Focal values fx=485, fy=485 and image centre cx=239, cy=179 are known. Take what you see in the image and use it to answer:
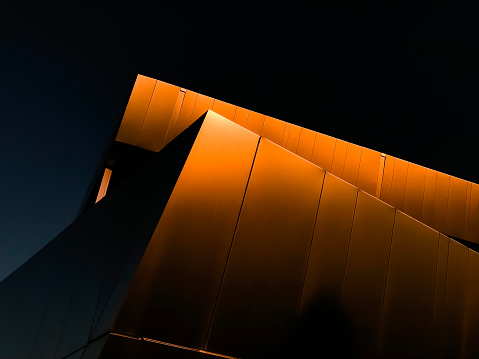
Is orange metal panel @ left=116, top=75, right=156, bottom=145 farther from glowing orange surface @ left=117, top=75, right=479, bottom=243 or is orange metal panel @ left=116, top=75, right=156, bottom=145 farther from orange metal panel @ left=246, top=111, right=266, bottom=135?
orange metal panel @ left=246, top=111, right=266, bottom=135

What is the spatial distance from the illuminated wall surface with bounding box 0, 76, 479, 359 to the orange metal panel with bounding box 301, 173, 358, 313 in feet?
0.04

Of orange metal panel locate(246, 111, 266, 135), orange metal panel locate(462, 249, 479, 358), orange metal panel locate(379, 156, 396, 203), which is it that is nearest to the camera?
orange metal panel locate(462, 249, 479, 358)

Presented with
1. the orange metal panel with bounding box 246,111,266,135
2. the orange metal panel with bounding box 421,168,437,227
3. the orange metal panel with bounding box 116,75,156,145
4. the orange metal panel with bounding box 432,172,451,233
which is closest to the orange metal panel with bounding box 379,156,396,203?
the orange metal panel with bounding box 421,168,437,227

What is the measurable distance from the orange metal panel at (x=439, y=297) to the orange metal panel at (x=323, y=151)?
6.40m

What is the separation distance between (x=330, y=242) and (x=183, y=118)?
707cm

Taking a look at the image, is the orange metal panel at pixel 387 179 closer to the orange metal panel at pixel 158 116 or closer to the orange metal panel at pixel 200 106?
the orange metal panel at pixel 200 106

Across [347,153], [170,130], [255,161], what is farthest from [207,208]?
[347,153]

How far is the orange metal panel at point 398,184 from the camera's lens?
11828 mm

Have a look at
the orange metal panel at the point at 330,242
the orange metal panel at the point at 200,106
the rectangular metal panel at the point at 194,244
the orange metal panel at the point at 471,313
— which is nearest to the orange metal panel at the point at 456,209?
the orange metal panel at the point at 200,106

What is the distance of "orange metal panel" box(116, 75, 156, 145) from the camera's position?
10859 millimetres

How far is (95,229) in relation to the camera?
5.75 m

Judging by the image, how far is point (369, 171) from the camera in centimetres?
1167

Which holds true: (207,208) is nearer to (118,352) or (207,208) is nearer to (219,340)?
(219,340)

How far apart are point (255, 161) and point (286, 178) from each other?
338 mm
